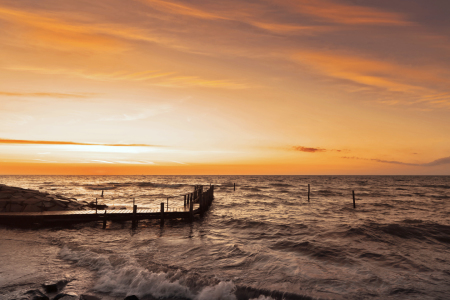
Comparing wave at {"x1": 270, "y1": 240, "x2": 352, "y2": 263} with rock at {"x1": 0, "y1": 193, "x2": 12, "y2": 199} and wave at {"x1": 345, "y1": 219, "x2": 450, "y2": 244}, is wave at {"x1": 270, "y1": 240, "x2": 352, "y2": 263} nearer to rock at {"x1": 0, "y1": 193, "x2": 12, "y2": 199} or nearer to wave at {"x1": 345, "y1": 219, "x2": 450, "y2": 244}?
wave at {"x1": 345, "y1": 219, "x2": 450, "y2": 244}

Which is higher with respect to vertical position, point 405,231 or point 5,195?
point 5,195

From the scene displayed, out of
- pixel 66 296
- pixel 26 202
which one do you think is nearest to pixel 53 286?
pixel 66 296

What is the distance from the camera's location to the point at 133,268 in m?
11.9

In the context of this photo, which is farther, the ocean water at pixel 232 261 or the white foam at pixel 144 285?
the ocean water at pixel 232 261

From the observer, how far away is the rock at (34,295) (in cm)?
850

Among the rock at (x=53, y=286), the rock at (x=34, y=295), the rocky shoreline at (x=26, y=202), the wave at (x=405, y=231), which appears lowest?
the wave at (x=405, y=231)

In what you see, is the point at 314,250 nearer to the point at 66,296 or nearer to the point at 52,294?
the point at 66,296

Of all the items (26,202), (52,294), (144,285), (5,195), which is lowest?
(144,285)

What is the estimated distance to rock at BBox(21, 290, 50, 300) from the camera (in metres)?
8.50

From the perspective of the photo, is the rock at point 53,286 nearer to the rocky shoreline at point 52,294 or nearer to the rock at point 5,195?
the rocky shoreline at point 52,294

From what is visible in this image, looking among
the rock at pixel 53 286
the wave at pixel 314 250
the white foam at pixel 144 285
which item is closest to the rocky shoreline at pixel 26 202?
the white foam at pixel 144 285

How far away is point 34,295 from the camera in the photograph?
28.9 feet

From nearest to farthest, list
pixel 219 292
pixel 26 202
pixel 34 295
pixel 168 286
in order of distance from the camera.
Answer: pixel 34 295
pixel 219 292
pixel 168 286
pixel 26 202

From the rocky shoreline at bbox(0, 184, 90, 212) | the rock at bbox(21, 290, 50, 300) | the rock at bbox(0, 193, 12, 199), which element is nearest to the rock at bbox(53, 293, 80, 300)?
the rock at bbox(21, 290, 50, 300)
